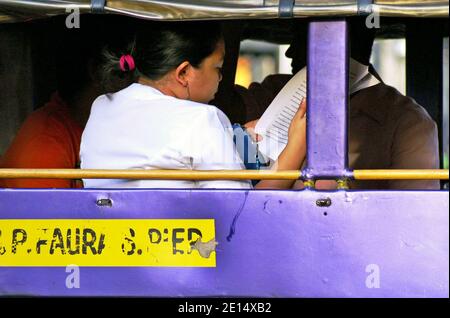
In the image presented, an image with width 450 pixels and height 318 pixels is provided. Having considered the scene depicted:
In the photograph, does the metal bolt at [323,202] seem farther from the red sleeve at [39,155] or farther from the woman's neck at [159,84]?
the red sleeve at [39,155]

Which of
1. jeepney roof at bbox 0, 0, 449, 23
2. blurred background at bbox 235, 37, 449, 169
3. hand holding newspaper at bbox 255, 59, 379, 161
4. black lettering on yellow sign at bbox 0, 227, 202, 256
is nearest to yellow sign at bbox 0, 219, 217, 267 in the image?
black lettering on yellow sign at bbox 0, 227, 202, 256

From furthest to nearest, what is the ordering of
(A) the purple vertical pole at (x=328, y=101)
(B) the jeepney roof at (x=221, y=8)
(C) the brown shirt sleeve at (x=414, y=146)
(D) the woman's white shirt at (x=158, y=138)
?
(C) the brown shirt sleeve at (x=414, y=146) → (D) the woman's white shirt at (x=158, y=138) → (A) the purple vertical pole at (x=328, y=101) → (B) the jeepney roof at (x=221, y=8)

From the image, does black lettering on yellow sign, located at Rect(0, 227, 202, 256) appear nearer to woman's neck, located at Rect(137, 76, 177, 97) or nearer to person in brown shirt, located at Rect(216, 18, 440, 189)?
woman's neck, located at Rect(137, 76, 177, 97)

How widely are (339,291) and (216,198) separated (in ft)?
1.52

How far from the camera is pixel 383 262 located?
2.89m

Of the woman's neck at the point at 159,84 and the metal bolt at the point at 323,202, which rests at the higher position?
the woman's neck at the point at 159,84

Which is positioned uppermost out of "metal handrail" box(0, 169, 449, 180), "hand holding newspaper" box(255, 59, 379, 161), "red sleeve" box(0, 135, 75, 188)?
"hand holding newspaper" box(255, 59, 379, 161)

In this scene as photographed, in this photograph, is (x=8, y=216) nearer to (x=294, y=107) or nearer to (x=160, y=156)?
Result: (x=160, y=156)

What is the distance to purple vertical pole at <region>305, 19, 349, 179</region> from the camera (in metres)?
2.91

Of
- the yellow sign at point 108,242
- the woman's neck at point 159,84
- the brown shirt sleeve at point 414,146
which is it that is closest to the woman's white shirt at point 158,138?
the woman's neck at point 159,84

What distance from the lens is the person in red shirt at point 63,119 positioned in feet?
11.7

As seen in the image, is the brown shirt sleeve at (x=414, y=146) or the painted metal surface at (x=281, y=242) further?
the brown shirt sleeve at (x=414, y=146)

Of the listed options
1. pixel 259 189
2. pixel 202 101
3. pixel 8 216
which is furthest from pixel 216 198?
pixel 8 216

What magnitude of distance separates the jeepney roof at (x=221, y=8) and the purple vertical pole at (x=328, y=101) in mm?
92
